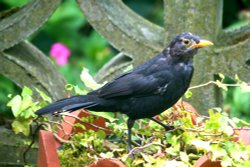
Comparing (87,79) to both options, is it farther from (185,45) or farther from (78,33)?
(78,33)

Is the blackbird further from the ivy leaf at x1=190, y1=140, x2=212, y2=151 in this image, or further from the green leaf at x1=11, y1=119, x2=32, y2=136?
the ivy leaf at x1=190, y1=140, x2=212, y2=151

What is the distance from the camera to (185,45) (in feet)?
8.52

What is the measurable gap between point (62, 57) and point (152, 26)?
1.39 m

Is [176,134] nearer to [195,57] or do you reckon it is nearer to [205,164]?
[205,164]

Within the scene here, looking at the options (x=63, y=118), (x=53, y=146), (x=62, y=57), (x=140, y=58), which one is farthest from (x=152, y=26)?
(x=62, y=57)

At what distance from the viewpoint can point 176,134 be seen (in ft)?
7.72

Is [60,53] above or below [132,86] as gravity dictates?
above

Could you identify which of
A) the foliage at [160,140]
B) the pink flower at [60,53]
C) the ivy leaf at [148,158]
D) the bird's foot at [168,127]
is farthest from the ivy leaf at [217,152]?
the pink flower at [60,53]

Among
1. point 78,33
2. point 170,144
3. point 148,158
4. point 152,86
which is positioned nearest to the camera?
point 148,158

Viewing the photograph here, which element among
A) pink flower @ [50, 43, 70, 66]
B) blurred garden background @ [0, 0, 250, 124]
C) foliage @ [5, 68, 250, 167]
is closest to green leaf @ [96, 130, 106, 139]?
foliage @ [5, 68, 250, 167]

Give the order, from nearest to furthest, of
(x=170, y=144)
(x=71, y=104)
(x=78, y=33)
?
(x=170, y=144) → (x=71, y=104) → (x=78, y=33)

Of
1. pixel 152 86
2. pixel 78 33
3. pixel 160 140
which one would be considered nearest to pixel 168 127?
pixel 160 140

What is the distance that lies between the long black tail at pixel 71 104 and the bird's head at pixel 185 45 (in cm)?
29

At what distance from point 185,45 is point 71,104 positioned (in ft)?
1.32
